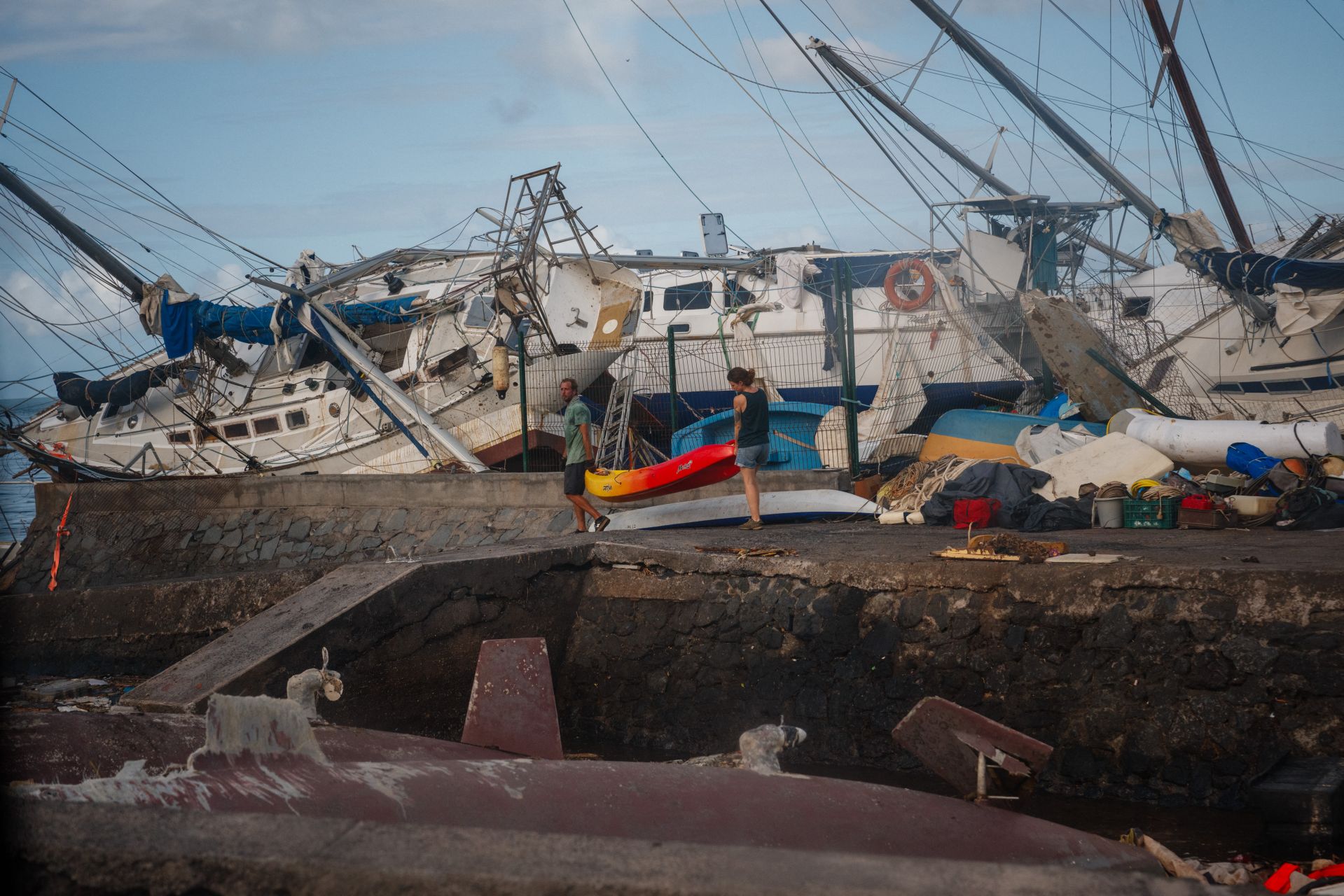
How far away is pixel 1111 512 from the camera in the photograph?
8773mm

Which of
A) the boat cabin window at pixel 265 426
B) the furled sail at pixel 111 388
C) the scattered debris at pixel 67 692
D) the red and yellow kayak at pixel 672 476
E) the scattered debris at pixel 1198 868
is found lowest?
the scattered debris at pixel 1198 868

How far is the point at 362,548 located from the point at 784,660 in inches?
364

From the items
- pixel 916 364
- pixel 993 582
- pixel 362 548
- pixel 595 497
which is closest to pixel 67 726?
pixel 993 582

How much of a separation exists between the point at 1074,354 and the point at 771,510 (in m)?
5.51

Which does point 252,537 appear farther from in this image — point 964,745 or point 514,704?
point 964,745

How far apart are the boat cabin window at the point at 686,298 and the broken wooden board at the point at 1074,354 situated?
34.3 feet

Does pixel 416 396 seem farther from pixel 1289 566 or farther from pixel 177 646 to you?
pixel 1289 566

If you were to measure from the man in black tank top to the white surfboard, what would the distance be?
53cm

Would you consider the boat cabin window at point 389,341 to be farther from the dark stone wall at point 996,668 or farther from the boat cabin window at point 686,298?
the dark stone wall at point 996,668

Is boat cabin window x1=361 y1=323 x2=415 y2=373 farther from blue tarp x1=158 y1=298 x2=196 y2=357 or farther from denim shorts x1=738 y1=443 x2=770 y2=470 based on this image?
denim shorts x1=738 y1=443 x2=770 y2=470

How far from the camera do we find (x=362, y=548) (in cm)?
1469

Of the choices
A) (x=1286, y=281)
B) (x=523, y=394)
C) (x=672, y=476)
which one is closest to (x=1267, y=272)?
(x=1286, y=281)

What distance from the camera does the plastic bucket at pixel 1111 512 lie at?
28.6ft

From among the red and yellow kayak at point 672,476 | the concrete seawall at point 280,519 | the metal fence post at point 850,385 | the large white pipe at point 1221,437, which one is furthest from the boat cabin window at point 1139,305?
the red and yellow kayak at point 672,476
